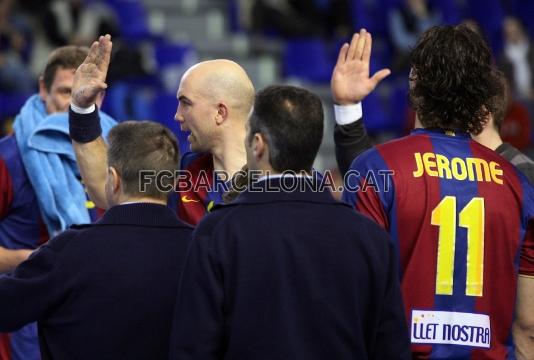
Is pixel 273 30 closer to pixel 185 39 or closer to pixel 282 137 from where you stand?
pixel 185 39

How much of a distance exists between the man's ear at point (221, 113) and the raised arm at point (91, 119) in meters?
0.53

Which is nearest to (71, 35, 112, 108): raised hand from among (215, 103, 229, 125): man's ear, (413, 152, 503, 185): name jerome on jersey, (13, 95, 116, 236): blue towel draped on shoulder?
(215, 103, 229, 125): man's ear

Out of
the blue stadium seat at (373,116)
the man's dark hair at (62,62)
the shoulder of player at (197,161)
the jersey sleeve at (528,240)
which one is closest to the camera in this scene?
the jersey sleeve at (528,240)

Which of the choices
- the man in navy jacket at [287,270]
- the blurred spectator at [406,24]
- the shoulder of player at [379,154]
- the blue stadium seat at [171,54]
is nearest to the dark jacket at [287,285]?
the man in navy jacket at [287,270]

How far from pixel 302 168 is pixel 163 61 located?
900cm

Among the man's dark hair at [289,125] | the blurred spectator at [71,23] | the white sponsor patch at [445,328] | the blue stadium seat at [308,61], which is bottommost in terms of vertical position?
the white sponsor patch at [445,328]

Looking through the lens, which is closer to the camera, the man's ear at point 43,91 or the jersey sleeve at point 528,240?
the jersey sleeve at point 528,240

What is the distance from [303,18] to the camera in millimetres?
13148

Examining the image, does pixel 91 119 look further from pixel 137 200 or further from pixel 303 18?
pixel 303 18

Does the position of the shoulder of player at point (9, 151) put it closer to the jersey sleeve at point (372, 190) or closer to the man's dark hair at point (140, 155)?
the man's dark hair at point (140, 155)

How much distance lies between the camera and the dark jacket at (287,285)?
318 centimetres

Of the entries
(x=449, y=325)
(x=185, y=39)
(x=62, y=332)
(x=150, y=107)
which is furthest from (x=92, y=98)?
(x=185, y=39)
